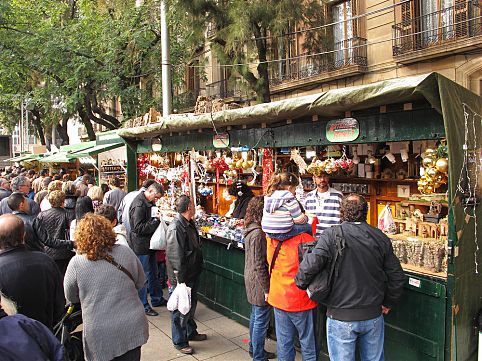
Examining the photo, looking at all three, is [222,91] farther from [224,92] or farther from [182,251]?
[182,251]

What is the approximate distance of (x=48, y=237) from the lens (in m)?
5.21

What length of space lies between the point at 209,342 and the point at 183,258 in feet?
4.15

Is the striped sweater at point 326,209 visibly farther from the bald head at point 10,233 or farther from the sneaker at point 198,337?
the bald head at point 10,233

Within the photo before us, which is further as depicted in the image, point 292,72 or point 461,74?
point 292,72

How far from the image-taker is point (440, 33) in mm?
11680

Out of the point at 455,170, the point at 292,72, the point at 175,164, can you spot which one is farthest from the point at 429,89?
the point at 292,72

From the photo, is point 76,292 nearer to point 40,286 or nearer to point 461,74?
point 40,286

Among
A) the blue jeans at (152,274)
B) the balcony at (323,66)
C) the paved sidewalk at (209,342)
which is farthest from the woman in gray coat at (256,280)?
the balcony at (323,66)

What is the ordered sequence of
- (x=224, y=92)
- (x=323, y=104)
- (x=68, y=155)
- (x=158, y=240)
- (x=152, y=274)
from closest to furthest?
(x=323, y=104)
(x=158, y=240)
(x=152, y=274)
(x=68, y=155)
(x=224, y=92)

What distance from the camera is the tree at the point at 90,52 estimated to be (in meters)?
15.5

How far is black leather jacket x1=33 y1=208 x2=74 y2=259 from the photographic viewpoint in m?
5.20

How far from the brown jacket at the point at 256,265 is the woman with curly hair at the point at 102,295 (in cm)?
133

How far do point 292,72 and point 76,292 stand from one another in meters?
14.2

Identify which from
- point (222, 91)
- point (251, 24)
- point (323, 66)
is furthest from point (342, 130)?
point (222, 91)
